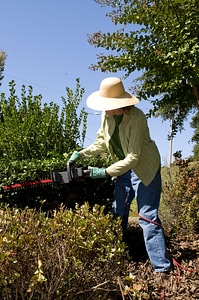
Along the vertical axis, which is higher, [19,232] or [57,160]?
[57,160]

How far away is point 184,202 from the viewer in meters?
5.40

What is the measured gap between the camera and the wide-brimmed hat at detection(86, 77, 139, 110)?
372 centimetres

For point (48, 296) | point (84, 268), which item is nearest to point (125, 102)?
point (84, 268)

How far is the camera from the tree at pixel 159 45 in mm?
6402

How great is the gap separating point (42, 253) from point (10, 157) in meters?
2.24

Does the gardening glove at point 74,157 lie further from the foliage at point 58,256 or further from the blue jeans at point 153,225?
the foliage at point 58,256

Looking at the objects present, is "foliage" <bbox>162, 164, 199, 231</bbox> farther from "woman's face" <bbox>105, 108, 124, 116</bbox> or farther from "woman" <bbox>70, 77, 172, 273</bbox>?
"woman's face" <bbox>105, 108, 124, 116</bbox>

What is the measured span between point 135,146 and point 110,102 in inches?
17.9

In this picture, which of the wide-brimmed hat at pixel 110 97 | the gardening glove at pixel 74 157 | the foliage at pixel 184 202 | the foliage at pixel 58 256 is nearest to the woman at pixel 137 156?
the wide-brimmed hat at pixel 110 97

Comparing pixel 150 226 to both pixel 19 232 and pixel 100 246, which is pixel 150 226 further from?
pixel 19 232

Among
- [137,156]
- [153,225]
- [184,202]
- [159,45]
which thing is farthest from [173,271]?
[159,45]

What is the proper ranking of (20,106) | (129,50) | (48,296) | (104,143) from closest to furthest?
(48,296) < (104,143) < (20,106) < (129,50)

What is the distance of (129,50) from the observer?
709cm

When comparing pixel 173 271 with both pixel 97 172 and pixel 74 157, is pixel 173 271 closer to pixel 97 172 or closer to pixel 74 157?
pixel 97 172
